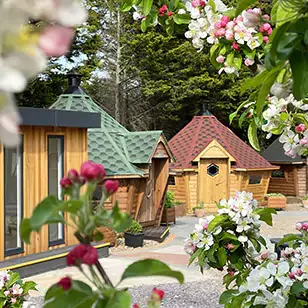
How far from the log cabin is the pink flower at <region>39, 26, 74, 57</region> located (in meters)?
6.18

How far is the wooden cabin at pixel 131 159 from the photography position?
31.1ft

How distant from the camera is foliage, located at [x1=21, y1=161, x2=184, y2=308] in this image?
468mm

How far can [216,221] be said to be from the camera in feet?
6.79

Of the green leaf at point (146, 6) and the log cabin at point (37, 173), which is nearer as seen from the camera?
the green leaf at point (146, 6)

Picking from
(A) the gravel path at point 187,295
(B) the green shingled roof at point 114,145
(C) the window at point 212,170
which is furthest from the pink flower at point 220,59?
(C) the window at point 212,170

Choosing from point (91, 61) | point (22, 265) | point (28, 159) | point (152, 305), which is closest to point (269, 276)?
point (152, 305)

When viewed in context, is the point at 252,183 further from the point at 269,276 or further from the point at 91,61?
the point at 269,276

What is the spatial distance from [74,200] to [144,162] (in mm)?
9392

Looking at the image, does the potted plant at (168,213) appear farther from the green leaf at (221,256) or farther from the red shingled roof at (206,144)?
the green leaf at (221,256)

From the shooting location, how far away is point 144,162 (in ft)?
32.3

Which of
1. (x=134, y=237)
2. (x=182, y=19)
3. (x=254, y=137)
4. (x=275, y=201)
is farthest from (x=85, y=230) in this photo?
(x=275, y=201)

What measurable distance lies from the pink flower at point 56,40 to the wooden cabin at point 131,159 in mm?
8669

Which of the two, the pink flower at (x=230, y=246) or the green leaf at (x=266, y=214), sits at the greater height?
the green leaf at (x=266, y=214)

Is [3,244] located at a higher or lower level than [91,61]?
lower
